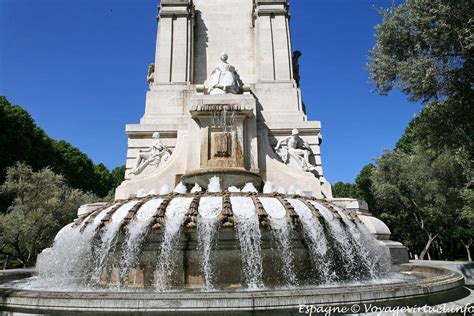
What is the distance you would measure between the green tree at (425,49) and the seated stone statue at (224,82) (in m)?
5.36

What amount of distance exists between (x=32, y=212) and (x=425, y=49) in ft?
88.0

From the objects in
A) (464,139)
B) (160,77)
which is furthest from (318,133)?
(160,77)

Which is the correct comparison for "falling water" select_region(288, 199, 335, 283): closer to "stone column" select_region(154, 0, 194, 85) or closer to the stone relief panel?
the stone relief panel

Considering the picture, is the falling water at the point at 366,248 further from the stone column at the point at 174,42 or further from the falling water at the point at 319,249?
the stone column at the point at 174,42

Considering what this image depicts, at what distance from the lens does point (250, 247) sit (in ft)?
22.0

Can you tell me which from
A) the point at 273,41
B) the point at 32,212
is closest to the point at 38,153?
the point at 32,212

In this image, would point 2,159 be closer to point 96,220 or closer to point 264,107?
point 264,107

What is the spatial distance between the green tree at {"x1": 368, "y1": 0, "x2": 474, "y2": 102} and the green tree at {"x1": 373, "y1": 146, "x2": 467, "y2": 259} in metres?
14.4

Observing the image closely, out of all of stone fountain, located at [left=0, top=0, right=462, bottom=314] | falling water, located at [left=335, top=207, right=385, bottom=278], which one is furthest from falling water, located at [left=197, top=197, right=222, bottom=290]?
falling water, located at [left=335, top=207, right=385, bottom=278]

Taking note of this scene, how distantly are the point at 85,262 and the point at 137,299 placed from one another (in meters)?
3.80

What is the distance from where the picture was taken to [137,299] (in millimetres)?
4203

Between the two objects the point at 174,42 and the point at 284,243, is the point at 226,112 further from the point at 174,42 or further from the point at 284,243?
the point at 284,243

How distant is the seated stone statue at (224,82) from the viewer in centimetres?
1388

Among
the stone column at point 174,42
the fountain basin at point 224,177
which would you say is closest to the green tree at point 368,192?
the stone column at point 174,42
